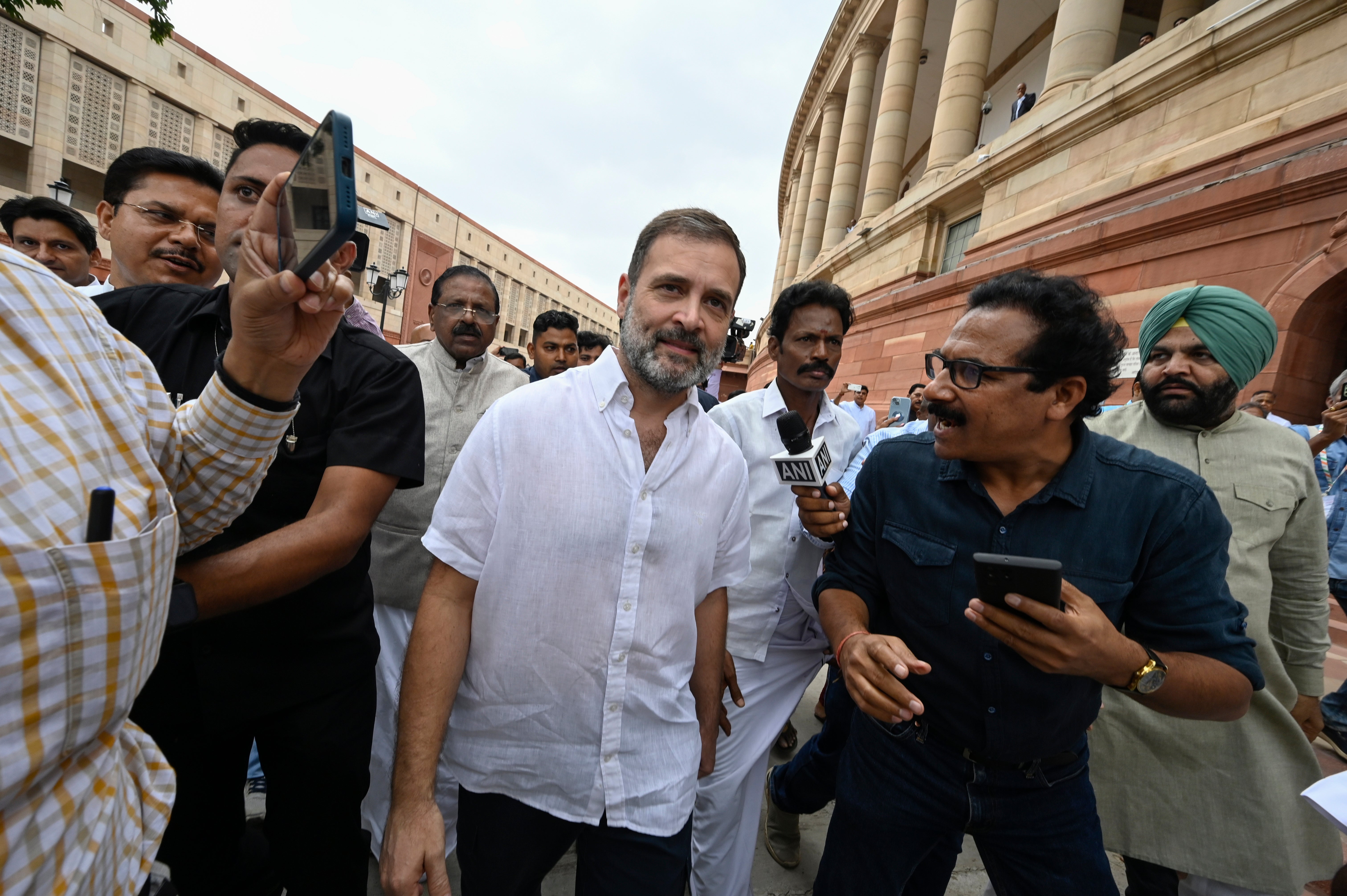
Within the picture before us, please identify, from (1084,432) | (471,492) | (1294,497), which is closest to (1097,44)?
(1294,497)

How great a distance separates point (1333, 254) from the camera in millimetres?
5234

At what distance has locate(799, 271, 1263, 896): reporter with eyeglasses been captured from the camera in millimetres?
1599

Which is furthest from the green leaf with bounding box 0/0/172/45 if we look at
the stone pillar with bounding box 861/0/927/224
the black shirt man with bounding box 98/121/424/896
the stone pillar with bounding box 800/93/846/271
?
the stone pillar with bounding box 800/93/846/271

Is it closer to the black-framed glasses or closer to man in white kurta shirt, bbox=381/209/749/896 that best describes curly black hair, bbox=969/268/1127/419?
the black-framed glasses

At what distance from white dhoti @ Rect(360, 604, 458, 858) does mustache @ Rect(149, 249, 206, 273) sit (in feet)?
5.63

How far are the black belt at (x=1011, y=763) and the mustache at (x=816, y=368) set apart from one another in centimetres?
184

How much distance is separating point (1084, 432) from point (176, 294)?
9.40 feet

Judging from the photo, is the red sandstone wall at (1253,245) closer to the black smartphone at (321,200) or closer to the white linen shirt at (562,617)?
the white linen shirt at (562,617)

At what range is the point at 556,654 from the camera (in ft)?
5.08

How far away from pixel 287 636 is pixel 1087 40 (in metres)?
12.9

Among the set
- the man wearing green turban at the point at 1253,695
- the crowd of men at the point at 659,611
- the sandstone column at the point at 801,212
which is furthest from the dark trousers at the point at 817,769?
the sandstone column at the point at 801,212

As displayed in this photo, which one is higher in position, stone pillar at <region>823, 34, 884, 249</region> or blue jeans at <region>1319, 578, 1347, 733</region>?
stone pillar at <region>823, 34, 884, 249</region>

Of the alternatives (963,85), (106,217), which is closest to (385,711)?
(106,217)

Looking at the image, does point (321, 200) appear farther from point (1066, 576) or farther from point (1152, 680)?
point (1152, 680)
